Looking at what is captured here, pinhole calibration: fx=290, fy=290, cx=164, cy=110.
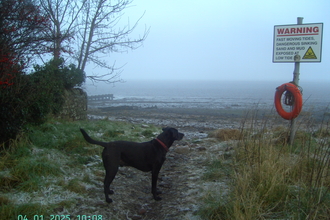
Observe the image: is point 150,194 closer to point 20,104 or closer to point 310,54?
point 20,104

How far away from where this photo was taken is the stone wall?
11.8 metres

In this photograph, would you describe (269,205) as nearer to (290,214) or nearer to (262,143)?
(290,214)

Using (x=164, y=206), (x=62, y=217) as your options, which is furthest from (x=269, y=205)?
(x=62, y=217)

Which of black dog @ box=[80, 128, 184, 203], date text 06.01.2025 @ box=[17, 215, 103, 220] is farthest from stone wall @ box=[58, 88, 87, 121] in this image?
date text 06.01.2025 @ box=[17, 215, 103, 220]

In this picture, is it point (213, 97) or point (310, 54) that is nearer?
point (310, 54)

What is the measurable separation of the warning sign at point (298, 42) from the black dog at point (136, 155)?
376 centimetres

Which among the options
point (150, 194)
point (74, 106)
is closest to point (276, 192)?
point (150, 194)

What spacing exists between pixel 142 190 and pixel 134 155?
930 millimetres

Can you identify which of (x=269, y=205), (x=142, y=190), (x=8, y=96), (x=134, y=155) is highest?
(x=8, y=96)

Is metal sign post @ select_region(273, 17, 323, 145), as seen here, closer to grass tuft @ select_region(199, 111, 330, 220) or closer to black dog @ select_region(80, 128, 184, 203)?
grass tuft @ select_region(199, 111, 330, 220)

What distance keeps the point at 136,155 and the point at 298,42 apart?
15.8ft

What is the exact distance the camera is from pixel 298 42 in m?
6.89

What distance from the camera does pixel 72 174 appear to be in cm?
534

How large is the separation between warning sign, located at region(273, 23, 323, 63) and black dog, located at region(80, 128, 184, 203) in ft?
12.3
